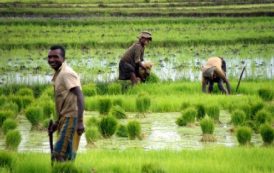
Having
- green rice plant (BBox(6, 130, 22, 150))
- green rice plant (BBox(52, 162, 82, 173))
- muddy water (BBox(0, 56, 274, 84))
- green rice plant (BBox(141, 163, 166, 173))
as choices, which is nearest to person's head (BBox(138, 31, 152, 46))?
muddy water (BBox(0, 56, 274, 84))

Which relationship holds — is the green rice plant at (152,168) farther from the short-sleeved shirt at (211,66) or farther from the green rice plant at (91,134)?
the short-sleeved shirt at (211,66)

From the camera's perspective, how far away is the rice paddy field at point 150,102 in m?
6.33

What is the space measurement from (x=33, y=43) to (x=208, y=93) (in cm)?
1003

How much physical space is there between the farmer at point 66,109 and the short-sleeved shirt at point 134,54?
5884 millimetres

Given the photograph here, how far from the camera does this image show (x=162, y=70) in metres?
15.0

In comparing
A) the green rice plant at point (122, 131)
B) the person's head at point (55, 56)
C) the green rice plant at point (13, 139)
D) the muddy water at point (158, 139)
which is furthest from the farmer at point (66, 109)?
the green rice plant at point (122, 131)

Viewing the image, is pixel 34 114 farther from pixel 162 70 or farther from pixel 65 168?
pixel 162 70

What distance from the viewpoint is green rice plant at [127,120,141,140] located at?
7848 millimetres

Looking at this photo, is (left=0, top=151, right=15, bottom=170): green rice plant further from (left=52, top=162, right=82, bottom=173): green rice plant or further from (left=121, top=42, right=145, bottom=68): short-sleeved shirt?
(left=121, top=42, right=145, bottom=68): short-sleeved shirt

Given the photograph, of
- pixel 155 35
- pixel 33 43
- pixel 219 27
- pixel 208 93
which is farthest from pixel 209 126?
pixel 219 27

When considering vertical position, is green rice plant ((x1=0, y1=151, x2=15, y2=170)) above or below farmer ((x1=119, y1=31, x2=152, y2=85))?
below

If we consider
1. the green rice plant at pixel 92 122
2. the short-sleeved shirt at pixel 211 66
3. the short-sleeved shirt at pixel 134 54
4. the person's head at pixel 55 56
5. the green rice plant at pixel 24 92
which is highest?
the person's head at pixel 55 56

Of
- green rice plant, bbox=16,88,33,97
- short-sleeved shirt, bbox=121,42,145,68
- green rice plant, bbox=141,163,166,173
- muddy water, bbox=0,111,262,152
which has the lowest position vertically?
muddy water, bbox=0,111,262,152

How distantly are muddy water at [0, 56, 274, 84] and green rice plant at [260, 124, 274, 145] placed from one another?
581 centimetres
